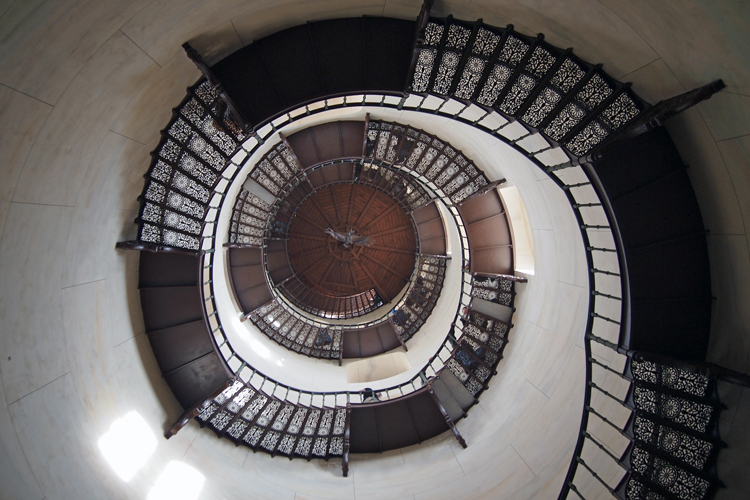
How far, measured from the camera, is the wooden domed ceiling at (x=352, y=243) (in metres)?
15.8

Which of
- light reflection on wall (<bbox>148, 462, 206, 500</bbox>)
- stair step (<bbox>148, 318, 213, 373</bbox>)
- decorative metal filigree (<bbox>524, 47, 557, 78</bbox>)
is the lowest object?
light reflection on wall (<bbox>148, 462, 206, 500</bbox>)

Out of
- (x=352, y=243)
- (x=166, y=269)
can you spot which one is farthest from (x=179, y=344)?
(x=352, y=243)

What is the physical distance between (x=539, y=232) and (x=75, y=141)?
9.28m

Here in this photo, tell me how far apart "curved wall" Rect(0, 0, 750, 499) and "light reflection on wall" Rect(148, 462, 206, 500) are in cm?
22

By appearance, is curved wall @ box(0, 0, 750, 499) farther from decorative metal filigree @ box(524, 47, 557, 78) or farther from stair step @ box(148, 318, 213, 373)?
stair step @ box(148, 318, 213, 373)

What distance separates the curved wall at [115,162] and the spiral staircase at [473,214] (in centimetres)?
24

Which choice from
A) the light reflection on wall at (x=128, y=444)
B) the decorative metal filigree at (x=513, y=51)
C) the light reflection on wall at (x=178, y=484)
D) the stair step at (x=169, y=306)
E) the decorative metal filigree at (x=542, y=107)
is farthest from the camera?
the stair step at (x=169, y=306)

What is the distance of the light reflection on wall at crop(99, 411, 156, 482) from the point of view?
579 centimetres

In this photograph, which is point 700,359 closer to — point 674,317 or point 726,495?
point 674,317

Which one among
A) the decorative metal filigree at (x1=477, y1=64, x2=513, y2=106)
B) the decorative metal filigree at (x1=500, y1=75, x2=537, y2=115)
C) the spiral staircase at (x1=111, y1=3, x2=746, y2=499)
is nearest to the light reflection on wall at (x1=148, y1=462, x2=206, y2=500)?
the spiral staircase at (x1=111, y1=3, x2=746, y2=499)

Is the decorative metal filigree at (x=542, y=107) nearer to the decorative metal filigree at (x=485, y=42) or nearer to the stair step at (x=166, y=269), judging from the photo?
the decorative metal filigree at (x=485, y=42)

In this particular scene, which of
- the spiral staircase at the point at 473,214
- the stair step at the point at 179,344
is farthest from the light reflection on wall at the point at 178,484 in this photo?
the stair step at the point at 179,344

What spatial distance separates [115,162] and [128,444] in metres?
5.35

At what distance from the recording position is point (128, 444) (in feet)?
20.1
